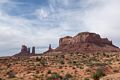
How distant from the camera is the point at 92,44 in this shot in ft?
508

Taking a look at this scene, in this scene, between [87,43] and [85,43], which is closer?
[87,43]

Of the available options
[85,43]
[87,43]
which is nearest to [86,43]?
[87,43]

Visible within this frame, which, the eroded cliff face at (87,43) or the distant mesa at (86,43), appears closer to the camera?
the eroded cliff face at (87,43)

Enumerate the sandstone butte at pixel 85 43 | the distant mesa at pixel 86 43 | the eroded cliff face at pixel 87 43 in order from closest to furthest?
1. the sandstone butte at pixel 85 43
2. the eroded cliff face at pixel 87 43
3. the distant mesa at pixel 86 43

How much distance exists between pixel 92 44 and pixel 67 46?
1747 centimetres

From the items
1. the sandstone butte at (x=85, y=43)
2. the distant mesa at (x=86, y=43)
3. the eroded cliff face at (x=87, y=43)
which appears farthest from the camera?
the distant mesa at (x=86, y=43)

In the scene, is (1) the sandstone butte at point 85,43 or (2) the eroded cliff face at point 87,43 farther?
(2) the eroded cliff face at point 87,43

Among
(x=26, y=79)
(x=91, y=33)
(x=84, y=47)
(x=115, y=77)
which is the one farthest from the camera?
(x=91, y=33)

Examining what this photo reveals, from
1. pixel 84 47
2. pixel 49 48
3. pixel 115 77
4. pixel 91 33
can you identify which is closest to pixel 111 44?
pixel 91 33

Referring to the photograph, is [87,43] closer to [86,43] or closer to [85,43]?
[86,43]

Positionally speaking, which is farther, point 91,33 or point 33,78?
point 91,33

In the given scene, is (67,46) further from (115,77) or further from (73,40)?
(115,77)

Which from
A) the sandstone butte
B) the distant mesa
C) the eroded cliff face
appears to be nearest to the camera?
the sandstone butte

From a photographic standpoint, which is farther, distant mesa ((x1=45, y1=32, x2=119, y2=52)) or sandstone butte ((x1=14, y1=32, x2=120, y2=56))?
distant mesa ((x1=45, y1=32, x2=119, y2=52))
